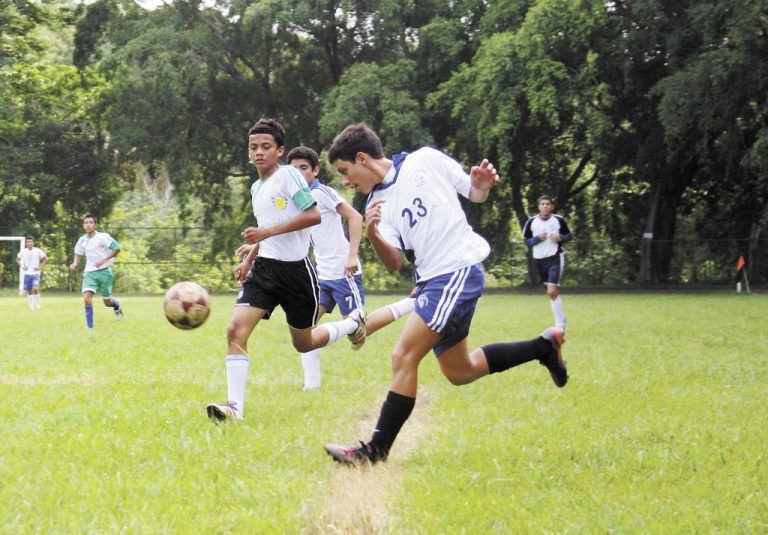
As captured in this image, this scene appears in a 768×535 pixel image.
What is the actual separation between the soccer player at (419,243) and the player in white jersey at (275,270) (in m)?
1.08

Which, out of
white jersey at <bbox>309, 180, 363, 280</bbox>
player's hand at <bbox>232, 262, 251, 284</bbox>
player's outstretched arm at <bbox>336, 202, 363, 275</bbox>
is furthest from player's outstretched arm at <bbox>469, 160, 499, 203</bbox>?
white jersey at <bbox>309, 180, 363, 280</bbox>

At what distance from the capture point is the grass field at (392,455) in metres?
3.85

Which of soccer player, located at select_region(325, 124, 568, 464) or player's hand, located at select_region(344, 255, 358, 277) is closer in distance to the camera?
soccer player, located at select_region(325, 124, 568, 464)

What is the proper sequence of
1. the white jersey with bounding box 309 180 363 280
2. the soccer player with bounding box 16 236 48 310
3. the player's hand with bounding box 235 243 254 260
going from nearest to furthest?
the player's hand with bounding box 235 243 254 260 < the white jersey with bounding box 309 180 363 280 < the soccer player with bounding box 16 236 48 310

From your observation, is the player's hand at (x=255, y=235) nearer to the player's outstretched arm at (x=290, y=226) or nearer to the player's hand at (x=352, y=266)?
the player's outstretched arm at (x=290, y=226)

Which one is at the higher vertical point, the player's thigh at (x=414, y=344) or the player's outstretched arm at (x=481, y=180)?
the player's outstretched arm at (x=481, y=180)

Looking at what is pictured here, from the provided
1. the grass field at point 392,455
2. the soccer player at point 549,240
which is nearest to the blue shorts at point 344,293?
the grass field at point 392,455

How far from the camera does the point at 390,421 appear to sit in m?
4.93

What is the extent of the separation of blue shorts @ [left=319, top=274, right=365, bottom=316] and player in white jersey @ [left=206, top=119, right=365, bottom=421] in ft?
6.39

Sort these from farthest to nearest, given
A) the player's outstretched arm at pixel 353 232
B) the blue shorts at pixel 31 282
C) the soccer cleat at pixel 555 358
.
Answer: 1. the blue shorts at pixel 31 282
2. the player's outstretched arm at pixel 353 232
3. the soccer cleat at pixel 555 358

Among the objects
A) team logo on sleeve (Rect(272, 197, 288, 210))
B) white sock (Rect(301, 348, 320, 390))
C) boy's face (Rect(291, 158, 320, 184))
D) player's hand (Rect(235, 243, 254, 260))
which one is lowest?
white sock (Rect(301, 348, 320, 390))

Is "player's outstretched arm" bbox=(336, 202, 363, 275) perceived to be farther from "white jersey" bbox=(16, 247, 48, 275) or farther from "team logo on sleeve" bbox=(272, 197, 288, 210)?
"white jersey" bbox=(16, 247, 48, 275)

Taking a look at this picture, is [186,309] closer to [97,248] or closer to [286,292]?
[286,292]

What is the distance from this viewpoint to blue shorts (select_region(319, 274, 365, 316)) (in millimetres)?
8500
